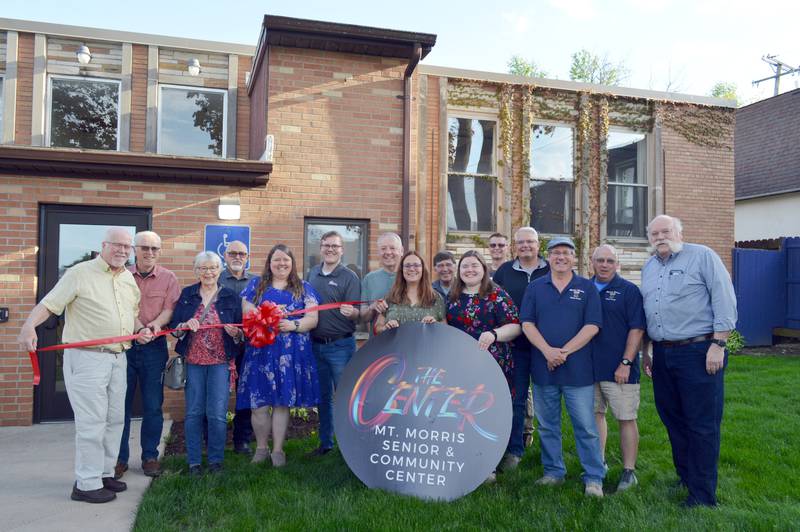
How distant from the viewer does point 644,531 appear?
323 cm

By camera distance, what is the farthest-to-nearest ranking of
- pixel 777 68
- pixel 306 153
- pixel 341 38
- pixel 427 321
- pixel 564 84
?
pixel 777 68 < pixel 564 84 < pixel 306 153 < pixel 341 38 < pixel 427 321

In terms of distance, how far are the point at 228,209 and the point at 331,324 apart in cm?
218

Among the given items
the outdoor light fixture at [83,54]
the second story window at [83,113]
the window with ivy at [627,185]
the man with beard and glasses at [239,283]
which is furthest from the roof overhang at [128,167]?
the window with ivy at [627,185]

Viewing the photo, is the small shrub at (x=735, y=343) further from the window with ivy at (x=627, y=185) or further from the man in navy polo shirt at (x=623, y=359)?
the man in navy polo shirt at (x=623, y=359)

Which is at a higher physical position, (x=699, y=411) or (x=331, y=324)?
(x=331, y=324)

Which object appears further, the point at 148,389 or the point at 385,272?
the point at 385,272

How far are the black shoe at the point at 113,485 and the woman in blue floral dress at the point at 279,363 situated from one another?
36.5 inches

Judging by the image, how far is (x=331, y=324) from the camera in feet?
15.2

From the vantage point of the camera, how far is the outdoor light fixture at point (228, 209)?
6.05 meters

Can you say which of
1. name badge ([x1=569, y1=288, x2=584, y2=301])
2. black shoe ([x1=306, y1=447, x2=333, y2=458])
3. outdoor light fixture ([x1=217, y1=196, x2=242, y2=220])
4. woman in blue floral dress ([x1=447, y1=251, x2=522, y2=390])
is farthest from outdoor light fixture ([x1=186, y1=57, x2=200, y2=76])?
name badge ([x1=569, y1=288, x2=584, y2=301])

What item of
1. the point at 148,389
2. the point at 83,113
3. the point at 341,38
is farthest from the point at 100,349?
the point at 83,113

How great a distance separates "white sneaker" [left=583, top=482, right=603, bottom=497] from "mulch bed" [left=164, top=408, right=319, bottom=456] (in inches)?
107

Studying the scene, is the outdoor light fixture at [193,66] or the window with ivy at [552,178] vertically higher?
the outdoor light fixture at [193,66]

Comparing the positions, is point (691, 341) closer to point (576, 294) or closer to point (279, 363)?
point (576, 294)
